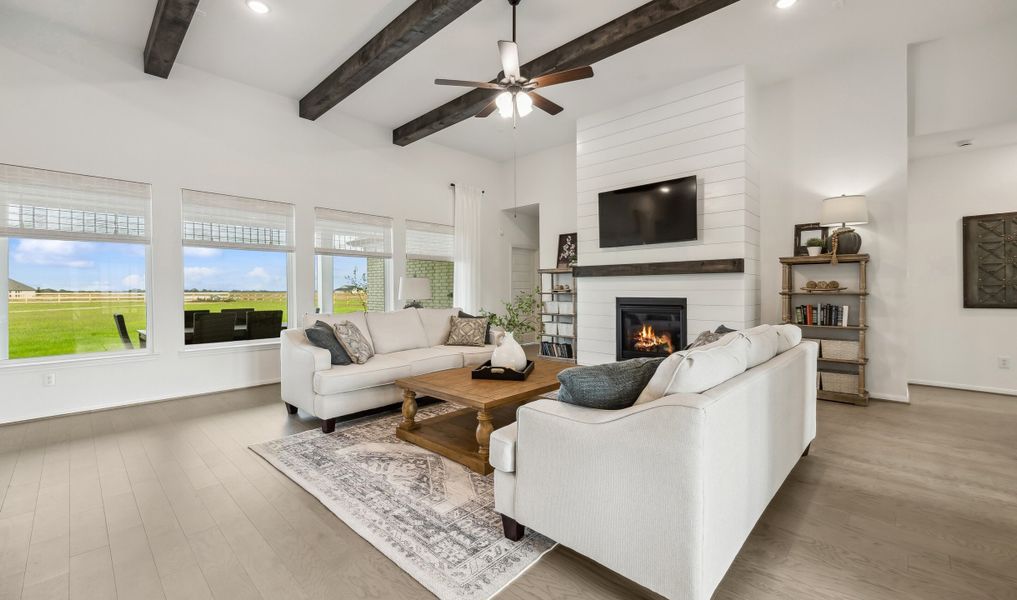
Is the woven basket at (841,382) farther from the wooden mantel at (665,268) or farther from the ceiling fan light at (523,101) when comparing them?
the ceiling fan light at (523,101)

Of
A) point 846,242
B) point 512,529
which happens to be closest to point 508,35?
point 846,242

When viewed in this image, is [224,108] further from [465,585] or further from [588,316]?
[465,585]

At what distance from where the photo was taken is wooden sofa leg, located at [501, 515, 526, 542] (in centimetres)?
189

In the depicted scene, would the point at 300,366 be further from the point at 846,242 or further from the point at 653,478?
the point at 846,242

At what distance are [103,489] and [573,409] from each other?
2716 mm

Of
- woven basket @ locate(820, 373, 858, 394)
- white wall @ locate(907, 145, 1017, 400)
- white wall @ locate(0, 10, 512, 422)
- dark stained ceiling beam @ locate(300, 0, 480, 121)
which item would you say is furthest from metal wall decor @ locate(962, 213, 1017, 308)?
white wall @ locate(0, 10, 512, 422)

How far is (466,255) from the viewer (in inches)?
277

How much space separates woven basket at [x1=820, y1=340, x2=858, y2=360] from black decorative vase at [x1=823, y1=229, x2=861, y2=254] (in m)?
0.88

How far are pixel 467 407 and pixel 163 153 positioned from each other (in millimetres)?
3994

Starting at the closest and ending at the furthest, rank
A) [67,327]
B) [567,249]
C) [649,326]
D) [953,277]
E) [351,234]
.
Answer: [67,327] → [953,277] → [649,326] → [351,234] → [567,249]

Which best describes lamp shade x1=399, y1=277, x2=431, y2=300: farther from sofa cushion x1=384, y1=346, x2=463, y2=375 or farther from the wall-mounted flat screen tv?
the wall-mounted flat screen tv

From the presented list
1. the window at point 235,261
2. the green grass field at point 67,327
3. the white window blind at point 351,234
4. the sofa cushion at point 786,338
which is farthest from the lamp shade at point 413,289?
the sofa cushion at point 786,338

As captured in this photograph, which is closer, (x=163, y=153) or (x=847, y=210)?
(x=847, y=210)

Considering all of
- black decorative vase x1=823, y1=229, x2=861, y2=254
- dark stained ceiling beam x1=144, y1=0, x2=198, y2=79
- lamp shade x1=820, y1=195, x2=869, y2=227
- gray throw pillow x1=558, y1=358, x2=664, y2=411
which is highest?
dark stained ceiling beam x1=144, y1=0, x2=198, y2=79
